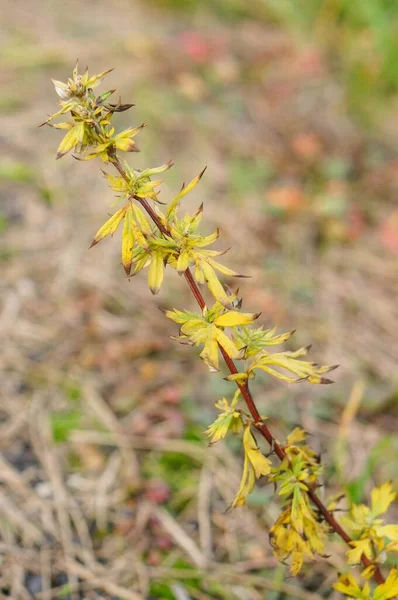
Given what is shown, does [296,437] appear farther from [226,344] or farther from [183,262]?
[183,262]

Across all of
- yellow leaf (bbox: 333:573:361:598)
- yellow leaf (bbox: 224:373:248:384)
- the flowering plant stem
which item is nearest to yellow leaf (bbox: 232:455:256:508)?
the flowering plant stem

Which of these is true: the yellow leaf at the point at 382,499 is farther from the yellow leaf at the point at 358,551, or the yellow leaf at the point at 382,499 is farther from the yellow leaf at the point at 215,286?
the yellow leaf at the point at 215,286

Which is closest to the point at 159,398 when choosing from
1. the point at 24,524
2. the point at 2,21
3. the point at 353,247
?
the point at 24,524


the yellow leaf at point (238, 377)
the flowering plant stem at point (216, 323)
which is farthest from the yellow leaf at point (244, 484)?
the yellow leaf at point (238, 377)

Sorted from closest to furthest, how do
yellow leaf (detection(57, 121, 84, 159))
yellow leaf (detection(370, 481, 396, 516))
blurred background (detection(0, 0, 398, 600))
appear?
yellow leaf (detection(57, 121, 84, 159)), yellow leaf (detection(370, 481, 396, 516)), blurred background (detection(0, 0, 398, 600))

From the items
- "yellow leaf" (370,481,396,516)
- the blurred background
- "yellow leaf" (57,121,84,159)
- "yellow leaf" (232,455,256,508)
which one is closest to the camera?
"yellow leaf" (57,121,84,159)

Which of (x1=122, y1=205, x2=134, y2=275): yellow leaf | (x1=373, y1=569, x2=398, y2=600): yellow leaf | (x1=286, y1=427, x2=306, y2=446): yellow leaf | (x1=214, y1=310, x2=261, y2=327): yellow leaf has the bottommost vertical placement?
(x1=373, y1=569, x2=398, y2=600): yellow leaf

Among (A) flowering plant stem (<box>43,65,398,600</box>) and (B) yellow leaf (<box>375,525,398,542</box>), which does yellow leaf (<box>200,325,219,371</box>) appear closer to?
(A) flowering plant stem (<box>43,65,398,600</box>)
